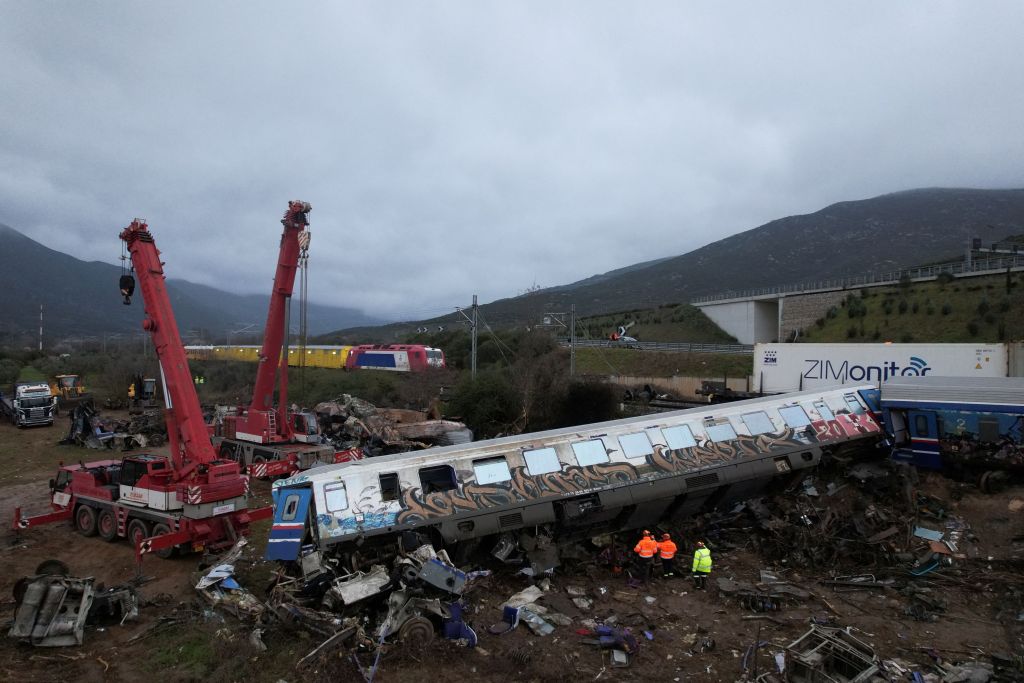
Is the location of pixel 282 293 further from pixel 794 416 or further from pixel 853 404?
pixel 853 404

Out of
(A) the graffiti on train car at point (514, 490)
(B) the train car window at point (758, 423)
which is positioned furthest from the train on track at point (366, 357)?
(B) the train car window at point (758, 423)

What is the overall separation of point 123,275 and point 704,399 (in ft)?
104

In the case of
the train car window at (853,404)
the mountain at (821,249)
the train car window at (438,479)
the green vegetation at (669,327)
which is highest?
the mountain at (821,249)

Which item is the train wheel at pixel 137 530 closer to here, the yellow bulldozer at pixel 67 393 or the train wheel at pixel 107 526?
the train wheel at pixel 107 526

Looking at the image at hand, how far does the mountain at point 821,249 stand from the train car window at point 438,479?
93391 millimetres

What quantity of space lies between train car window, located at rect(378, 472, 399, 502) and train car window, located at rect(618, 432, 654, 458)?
4.95 m

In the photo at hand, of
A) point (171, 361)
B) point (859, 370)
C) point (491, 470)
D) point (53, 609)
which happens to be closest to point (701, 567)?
point (491, 470)

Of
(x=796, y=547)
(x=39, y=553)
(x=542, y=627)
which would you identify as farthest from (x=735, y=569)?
(x=39, y=553)

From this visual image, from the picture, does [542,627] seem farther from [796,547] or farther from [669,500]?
[796,547]

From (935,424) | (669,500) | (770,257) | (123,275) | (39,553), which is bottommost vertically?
(39,553)

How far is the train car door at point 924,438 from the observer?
588 inches

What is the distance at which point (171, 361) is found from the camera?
13.3 metres

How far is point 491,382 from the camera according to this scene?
97.0 feet

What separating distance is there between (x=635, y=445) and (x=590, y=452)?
112 centimetres
